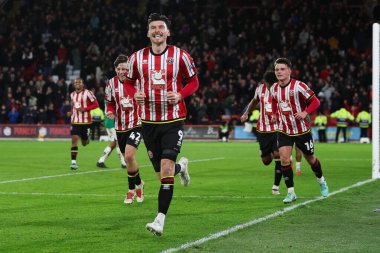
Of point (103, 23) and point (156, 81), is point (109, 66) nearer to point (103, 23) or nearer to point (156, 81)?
point (103, 23)

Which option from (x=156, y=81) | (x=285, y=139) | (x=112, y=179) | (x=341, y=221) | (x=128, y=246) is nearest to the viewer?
(x=128, y=246)

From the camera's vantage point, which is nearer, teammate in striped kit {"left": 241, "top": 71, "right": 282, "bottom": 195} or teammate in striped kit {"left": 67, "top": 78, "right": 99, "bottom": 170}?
teammate in striped kit {"left": 241, "top": 71, "right": 282, "bottom": 195}

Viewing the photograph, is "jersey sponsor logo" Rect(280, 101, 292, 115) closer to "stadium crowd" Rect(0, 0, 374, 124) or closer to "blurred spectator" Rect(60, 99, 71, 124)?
"stadium crowd" Rect(0, 0, 374, 124)

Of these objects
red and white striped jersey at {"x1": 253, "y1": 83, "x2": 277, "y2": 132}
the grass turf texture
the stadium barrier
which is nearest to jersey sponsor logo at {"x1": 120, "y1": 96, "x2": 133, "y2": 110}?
the grass turf texture

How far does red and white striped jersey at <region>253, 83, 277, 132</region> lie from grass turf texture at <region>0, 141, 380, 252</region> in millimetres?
1126

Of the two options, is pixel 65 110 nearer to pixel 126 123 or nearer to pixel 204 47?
pixel 204 47

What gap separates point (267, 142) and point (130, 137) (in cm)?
331

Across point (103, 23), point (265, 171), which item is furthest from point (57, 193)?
point (103, 23)

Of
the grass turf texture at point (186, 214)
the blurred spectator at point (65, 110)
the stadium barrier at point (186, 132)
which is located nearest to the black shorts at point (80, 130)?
the grass turf texture at point (186, 214)

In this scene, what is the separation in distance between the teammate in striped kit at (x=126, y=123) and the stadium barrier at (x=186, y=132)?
1072 inches

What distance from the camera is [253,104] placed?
13914 millimetres

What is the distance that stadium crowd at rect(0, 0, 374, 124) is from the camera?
40188mm

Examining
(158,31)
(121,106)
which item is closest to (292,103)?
(121,106)

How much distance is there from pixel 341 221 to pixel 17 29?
132 feet
